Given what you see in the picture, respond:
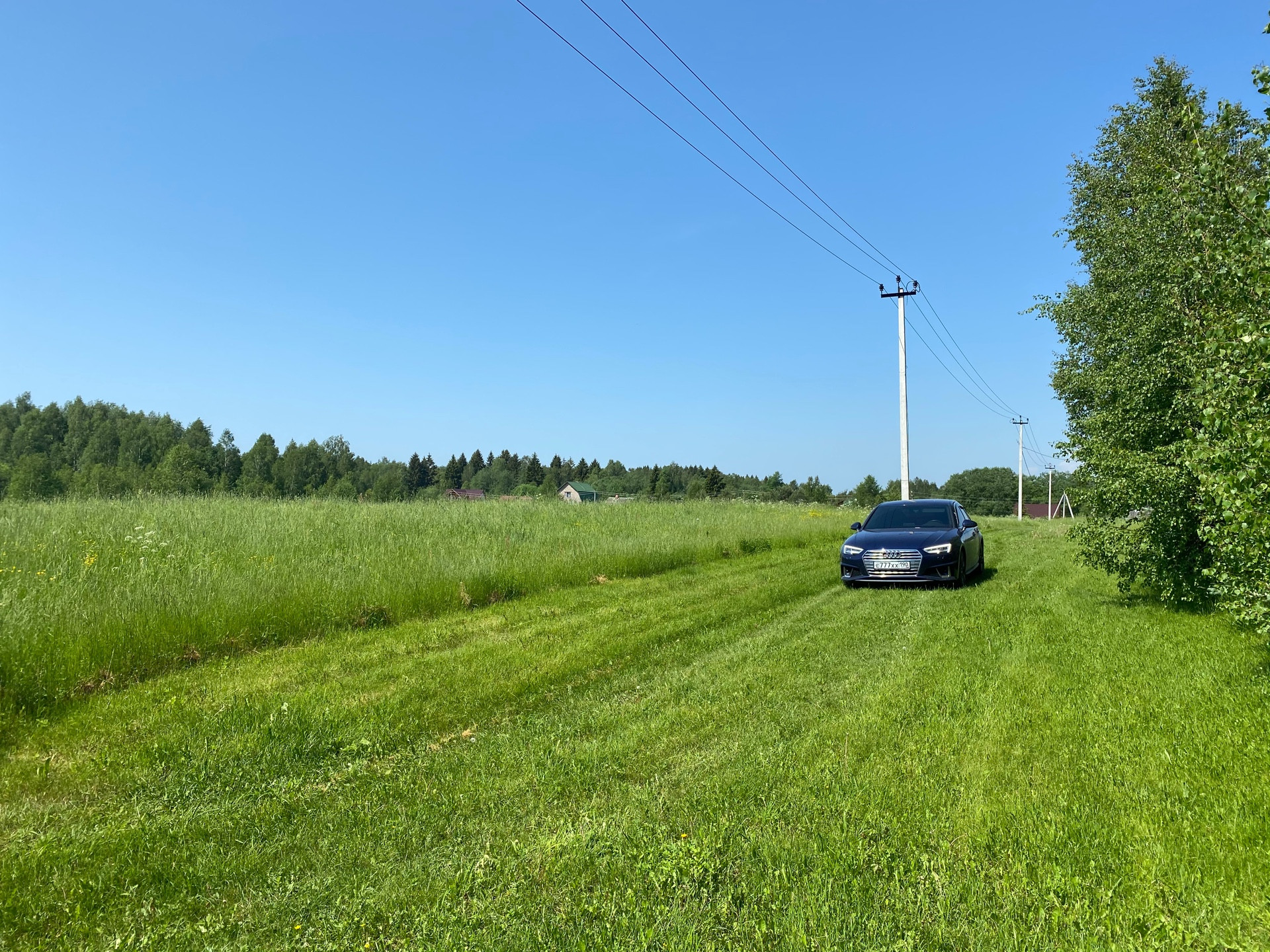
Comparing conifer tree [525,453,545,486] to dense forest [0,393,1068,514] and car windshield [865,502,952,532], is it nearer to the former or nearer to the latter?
dense forest [0,393,1068,514]

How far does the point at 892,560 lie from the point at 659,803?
8.81 m

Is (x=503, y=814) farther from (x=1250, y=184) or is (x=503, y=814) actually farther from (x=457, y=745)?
(x=1250, y=184)

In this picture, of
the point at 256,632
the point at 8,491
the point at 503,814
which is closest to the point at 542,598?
the point at 256,632

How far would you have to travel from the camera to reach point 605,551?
45.6 feet

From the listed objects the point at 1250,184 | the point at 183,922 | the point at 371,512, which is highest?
the point at 1250,184

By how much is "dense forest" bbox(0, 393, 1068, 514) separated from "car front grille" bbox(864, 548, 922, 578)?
8.19 feet

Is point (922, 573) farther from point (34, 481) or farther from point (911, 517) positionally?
point (34, 481)

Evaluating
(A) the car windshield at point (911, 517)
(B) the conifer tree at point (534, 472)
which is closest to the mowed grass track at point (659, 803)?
(A) the car windshield at point (911, 517)

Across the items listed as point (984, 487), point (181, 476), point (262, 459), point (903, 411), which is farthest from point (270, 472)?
point (984, 487)

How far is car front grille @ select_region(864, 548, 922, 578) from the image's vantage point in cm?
1133

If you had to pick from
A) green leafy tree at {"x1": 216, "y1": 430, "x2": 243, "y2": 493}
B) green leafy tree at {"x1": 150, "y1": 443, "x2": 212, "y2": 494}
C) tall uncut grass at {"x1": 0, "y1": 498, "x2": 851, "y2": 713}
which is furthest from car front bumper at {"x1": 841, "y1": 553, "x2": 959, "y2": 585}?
green leafy tree at {"x1": 216, "y1": 430, "x2": 243, "y2": 493}

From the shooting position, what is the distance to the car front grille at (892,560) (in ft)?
37.2

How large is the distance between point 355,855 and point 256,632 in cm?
510

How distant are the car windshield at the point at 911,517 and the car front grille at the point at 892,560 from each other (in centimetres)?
128
